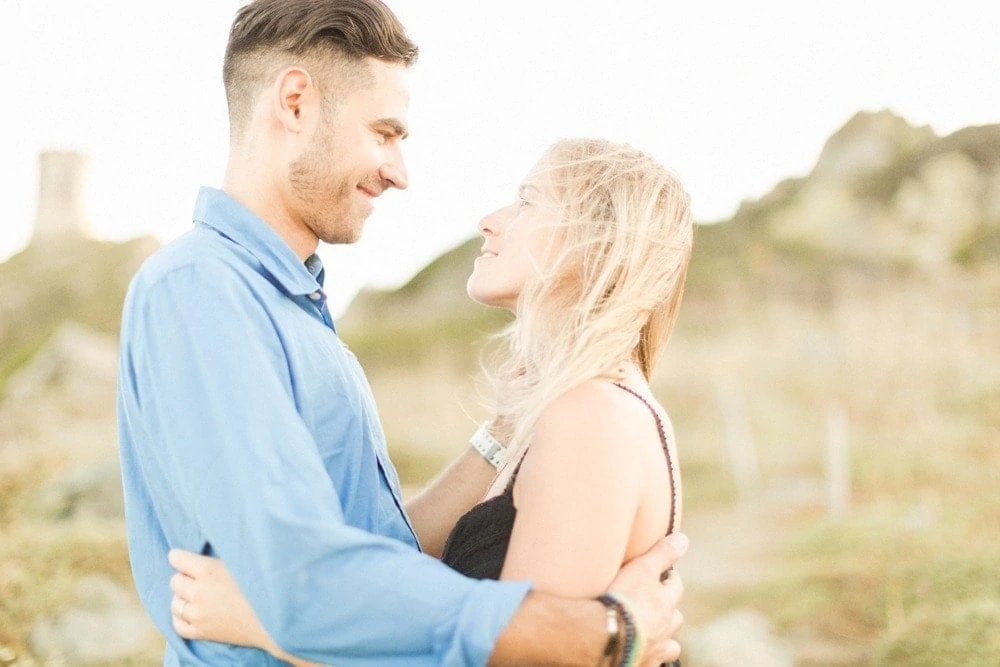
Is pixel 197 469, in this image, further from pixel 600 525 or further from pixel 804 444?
pixel 804 444

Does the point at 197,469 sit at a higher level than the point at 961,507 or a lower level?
lower

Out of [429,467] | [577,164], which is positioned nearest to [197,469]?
[577,164]

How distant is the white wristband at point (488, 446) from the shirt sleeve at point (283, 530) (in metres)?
1.02

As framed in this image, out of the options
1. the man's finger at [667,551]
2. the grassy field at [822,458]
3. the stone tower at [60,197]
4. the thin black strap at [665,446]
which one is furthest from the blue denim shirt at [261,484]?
the stone tower at [60,197]

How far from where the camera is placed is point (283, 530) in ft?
5.46

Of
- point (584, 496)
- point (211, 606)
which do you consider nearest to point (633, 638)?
point (584, 496)

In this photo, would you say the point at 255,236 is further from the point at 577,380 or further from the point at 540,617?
the point at 540,617

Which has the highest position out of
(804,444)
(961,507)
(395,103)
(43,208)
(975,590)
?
(43,208)

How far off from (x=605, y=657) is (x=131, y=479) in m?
0.96

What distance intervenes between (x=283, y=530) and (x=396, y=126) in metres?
1.16

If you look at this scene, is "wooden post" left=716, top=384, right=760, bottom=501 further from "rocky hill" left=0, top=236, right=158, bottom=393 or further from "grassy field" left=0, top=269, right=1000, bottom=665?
"rocky hill" left=0, top=236, right=158, bottom=393

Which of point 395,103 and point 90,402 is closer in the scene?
point 395,103

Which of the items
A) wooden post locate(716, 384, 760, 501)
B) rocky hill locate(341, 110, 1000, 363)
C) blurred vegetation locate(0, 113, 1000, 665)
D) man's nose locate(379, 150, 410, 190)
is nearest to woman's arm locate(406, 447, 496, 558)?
man's nose locate(379, 150, 410, 190)

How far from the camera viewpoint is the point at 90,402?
10.8 m
